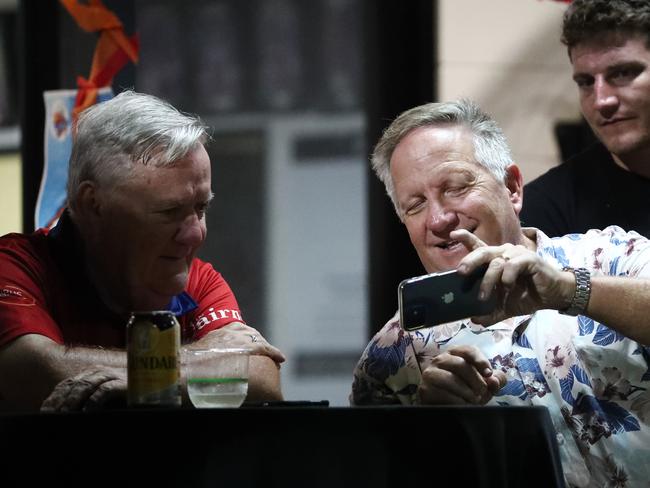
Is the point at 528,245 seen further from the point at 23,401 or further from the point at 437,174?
the point at 23,401

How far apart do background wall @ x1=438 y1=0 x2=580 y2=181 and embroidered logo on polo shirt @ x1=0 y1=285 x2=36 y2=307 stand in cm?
231

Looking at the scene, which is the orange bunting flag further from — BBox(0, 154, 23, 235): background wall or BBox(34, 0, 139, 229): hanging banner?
BBox(0, 154, 23, 235): background wall

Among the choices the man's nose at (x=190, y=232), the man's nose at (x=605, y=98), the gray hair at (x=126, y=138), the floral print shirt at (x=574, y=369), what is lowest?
the floral print shirt at (x=574, y=369)

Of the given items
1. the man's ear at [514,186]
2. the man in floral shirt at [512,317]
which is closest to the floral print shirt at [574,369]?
the man in floral shirt at [512,317]

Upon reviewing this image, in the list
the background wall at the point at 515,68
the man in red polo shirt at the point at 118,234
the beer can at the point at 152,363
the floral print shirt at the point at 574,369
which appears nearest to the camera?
the beer can at the point at 152,363

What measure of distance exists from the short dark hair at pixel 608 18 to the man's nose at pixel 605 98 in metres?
0.12

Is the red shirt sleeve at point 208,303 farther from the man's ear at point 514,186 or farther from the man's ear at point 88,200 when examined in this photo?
the man's ear at point 514,186

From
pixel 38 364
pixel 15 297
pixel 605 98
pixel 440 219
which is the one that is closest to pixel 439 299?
pixel 440 219

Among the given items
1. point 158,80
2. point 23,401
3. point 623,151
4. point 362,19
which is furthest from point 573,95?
point 23,401

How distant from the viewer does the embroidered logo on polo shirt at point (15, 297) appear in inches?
93.1

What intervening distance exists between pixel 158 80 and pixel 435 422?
4.10m

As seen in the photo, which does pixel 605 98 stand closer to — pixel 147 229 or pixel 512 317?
pixel 512 317

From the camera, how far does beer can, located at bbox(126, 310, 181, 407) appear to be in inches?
70.3

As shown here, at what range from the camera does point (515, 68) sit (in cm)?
449
